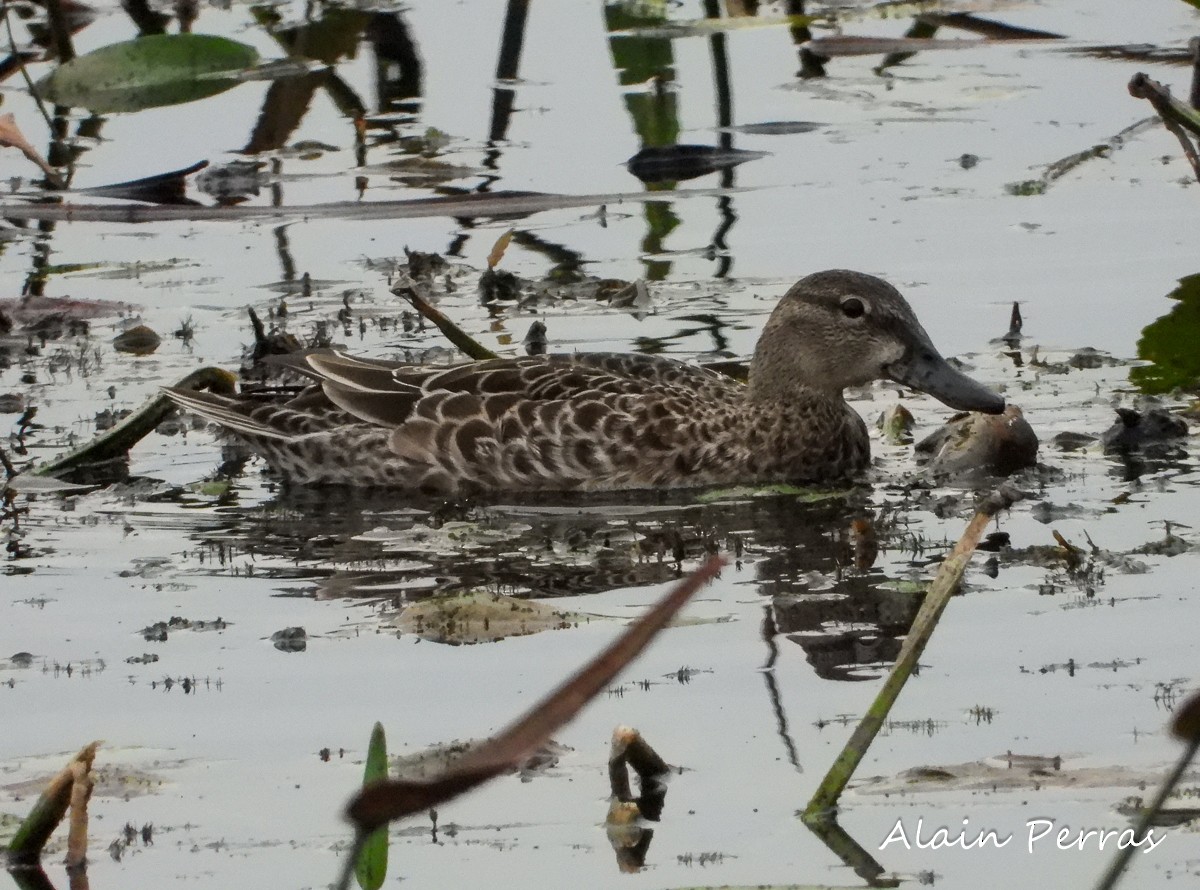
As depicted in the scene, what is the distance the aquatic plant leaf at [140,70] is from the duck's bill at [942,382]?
6816mm

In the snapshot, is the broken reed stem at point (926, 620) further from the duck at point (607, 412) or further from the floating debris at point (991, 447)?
the duck at point (607, 412)

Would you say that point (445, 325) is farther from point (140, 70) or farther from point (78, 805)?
point (140, 70)

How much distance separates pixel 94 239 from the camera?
512 inches

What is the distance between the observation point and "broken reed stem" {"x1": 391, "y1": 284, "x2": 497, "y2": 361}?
30.8ft

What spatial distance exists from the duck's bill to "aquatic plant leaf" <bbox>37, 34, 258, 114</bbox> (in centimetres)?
682

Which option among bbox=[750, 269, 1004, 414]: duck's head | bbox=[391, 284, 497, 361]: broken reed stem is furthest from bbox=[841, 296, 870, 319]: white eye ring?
bbox=[391, 284, 497, 361]: broken reed stem

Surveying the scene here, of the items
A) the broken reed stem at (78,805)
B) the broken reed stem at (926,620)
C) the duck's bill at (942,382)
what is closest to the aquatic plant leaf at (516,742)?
the broken reed stem at (926,620)

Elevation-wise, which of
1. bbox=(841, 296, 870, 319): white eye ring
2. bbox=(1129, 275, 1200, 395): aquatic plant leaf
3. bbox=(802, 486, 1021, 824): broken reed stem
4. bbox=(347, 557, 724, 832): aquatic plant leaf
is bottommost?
bbox=(1129, 275, 1200, 395): aquatic plant leaf

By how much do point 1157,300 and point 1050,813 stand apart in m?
6.05

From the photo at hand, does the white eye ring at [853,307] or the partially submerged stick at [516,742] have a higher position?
the partially submerged stick at [516,742]

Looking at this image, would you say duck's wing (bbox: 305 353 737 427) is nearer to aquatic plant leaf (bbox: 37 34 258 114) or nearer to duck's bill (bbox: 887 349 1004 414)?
duck's bill (bbox: 887 349 1004 414)

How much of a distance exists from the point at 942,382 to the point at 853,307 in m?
0.57

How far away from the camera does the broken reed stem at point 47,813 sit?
182 inches

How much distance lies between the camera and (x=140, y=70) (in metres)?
15.1
